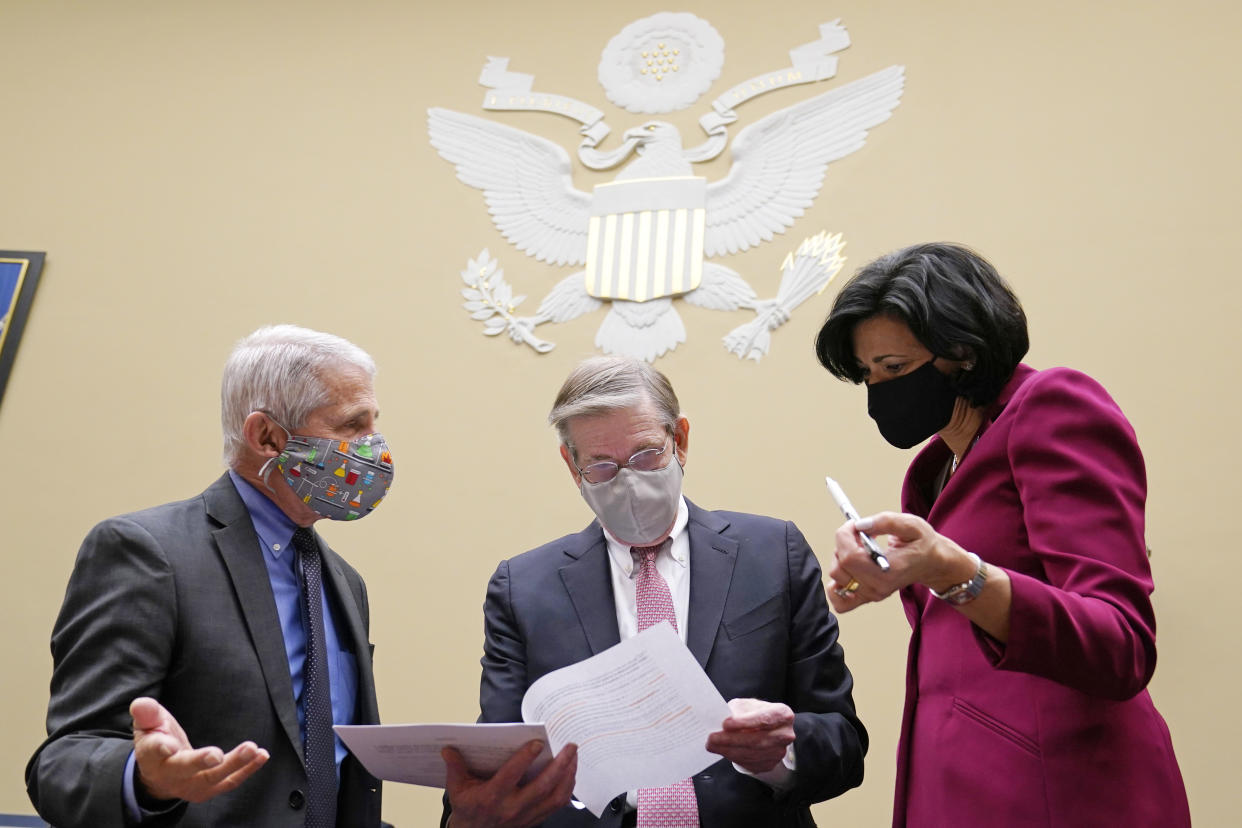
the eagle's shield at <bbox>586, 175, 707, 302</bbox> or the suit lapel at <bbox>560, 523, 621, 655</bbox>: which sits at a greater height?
the eagle's shield at <bbox>586, 175, 707, 302</bbox>

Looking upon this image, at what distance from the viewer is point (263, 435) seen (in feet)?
7.71

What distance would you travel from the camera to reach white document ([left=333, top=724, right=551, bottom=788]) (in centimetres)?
174

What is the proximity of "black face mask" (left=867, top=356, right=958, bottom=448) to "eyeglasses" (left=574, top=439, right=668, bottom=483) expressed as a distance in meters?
0.52

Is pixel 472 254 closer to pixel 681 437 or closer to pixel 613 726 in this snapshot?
pixel 681 437

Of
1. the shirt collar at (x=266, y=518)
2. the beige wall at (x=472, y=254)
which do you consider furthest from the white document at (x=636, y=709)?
the beige wall at (x=472, y=254)

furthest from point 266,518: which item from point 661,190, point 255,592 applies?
point 661,190

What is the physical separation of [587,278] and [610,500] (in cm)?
259

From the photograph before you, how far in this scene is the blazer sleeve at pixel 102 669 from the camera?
1.78 meters

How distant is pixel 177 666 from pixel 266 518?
395 millimetres

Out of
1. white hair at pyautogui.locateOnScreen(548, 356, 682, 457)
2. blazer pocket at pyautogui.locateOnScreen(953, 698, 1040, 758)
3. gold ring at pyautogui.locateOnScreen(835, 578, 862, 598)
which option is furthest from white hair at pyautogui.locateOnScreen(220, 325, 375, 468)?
blazer pocket at pyautogui.locateOnScreen(953, 698, 1040, 758)

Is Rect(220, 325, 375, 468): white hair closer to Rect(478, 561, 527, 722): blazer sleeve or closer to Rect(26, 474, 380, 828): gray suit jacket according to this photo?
Rect(26, 474, 380, 828): gray suit jacket

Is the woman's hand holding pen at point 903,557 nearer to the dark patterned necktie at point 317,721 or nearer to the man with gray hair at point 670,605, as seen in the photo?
the man with gray hair at point 670,605

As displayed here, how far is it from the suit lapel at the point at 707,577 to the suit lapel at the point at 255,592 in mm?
799

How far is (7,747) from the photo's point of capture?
464 centimetres
